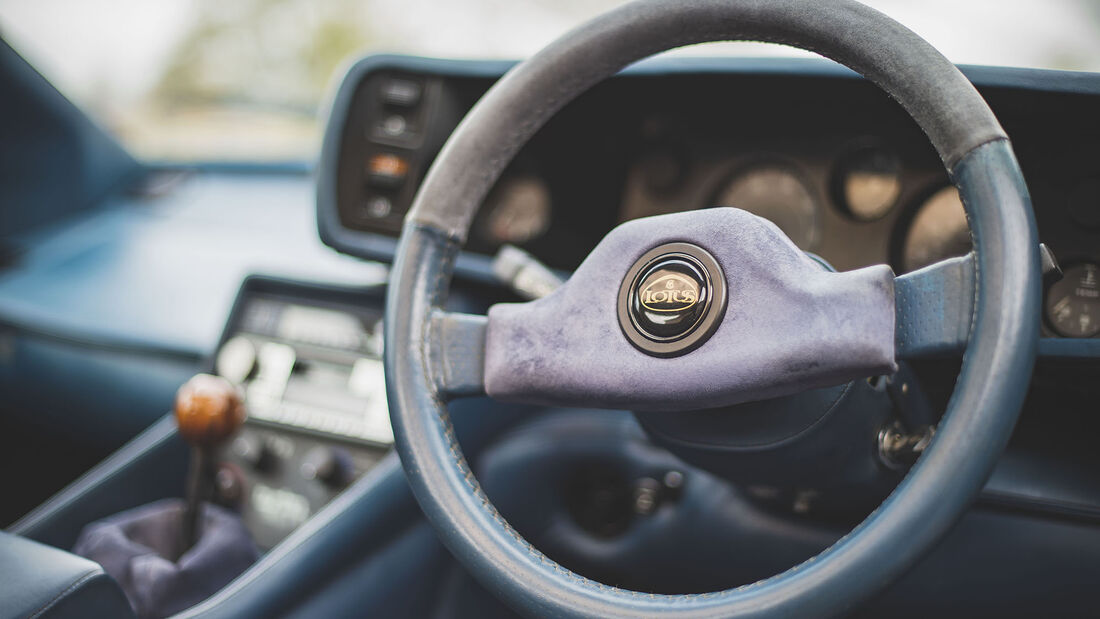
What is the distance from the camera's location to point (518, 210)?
1.35 meters

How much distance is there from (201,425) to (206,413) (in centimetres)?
1

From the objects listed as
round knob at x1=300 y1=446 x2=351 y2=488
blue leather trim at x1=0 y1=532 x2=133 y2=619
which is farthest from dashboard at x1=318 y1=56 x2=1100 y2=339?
blue leather trim at x1=0 y1=532 x2=133 y2=619

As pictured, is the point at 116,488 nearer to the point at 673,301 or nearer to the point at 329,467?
the point at 329,467

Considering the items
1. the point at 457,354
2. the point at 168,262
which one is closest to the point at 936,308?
the point at 457,354

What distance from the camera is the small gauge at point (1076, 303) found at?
952mm

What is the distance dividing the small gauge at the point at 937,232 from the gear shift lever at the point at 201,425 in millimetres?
889

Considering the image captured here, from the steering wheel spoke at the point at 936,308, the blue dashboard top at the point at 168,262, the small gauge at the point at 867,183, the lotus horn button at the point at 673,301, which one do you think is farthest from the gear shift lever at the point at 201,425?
the small gauge at the point at 867,183

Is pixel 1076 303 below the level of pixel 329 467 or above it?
above

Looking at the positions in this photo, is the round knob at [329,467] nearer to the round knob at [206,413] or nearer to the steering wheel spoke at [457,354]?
the round knob at [206,413]

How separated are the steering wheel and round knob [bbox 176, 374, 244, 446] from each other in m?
0.35

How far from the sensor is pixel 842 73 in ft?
3.06

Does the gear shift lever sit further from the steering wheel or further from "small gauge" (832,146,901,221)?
"small gauge" (832,146,901,221)

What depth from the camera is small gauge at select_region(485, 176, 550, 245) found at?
1.34m

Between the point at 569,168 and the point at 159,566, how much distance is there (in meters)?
0.82
